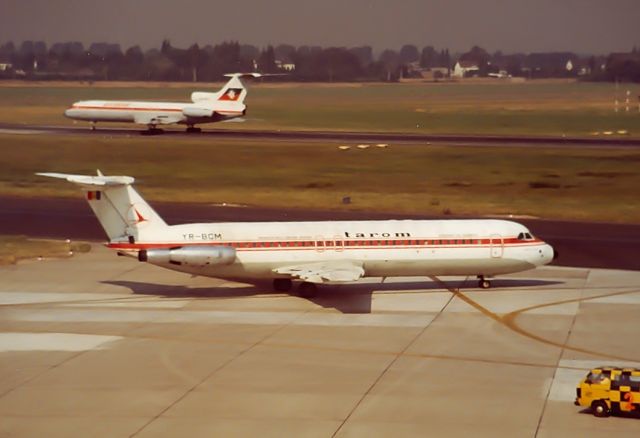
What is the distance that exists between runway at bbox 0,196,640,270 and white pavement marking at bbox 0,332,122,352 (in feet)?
77.0

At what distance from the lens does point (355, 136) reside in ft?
396

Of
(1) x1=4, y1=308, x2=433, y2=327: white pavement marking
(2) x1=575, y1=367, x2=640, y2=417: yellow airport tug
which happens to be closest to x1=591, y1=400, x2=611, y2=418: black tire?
(2) x1=575, y1=367, x2=640, y2=417: yellow airport tug

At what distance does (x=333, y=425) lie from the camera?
107 feet

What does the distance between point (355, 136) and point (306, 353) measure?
265 feet

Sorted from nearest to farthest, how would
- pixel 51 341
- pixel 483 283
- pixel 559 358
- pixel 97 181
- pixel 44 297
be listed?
1. pixel 559 358
2. pixel 51 341
3. pixel 97 181
4. pixel 44 297
5. pixel 483 283

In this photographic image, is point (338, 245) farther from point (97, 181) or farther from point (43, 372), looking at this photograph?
point (43, 372)

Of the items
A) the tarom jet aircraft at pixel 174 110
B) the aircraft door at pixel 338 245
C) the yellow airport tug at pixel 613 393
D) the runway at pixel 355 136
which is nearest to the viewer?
the yellow airport tug at pixel 613 393

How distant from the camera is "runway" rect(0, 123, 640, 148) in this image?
111m

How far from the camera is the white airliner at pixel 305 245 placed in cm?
4922

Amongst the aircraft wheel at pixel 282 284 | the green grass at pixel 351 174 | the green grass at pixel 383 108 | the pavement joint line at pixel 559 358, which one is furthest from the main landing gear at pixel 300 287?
the green grass at pixel 383 108

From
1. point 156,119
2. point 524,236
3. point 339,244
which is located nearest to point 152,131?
point 156,119

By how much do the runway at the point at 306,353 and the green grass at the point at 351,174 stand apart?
22857mm

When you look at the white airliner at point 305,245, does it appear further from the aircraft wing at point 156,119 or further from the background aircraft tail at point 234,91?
the background aircraft tail at point 234,91

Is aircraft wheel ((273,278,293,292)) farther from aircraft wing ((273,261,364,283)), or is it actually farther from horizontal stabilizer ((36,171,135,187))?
horizontal stabilizer ((36,171,135,187))
